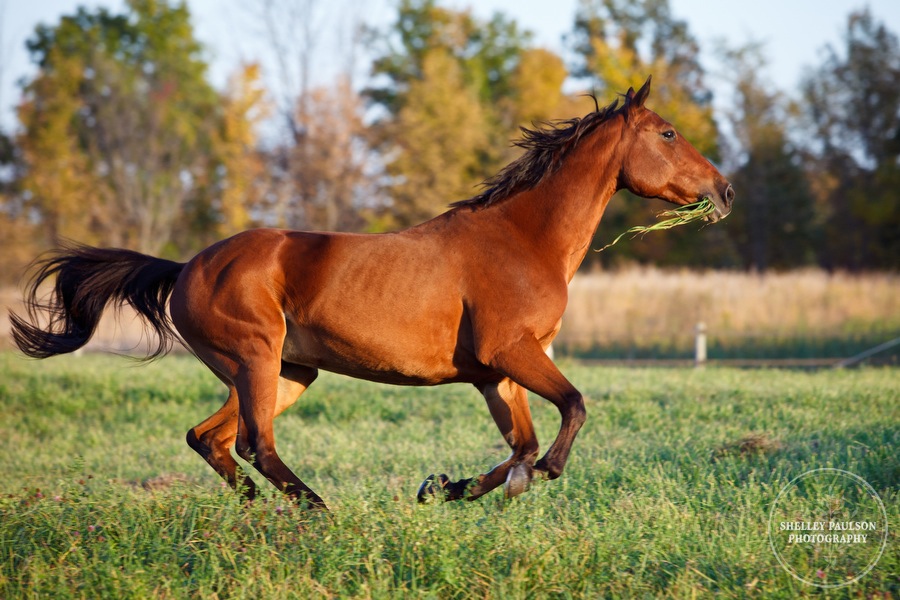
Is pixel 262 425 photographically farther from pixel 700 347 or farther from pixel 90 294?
pixel 700 347

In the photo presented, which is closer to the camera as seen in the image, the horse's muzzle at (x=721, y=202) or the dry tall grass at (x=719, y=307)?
the horse's muzzle at (x=721, y=202)

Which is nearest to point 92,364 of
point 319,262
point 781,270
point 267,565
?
point 319,262

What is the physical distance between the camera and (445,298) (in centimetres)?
484

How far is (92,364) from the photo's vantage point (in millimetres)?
14312

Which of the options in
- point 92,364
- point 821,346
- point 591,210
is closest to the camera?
point 591,210

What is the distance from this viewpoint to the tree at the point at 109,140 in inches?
1182

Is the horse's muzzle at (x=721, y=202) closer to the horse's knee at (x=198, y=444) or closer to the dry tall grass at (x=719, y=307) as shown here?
the horse's knee at (x=198, y=444)

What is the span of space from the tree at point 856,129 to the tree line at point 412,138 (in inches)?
3.0

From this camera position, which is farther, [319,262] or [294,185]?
[294,185]

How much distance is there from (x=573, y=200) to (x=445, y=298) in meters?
1.05

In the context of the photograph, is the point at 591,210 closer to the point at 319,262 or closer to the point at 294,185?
the point at 319,262

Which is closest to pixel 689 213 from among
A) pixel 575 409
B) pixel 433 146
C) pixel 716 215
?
pixel 716 215

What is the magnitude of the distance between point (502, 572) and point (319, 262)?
2191mm

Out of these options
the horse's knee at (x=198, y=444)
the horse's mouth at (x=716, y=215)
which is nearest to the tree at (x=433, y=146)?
the horse's mouth at (x=716, y=215)
